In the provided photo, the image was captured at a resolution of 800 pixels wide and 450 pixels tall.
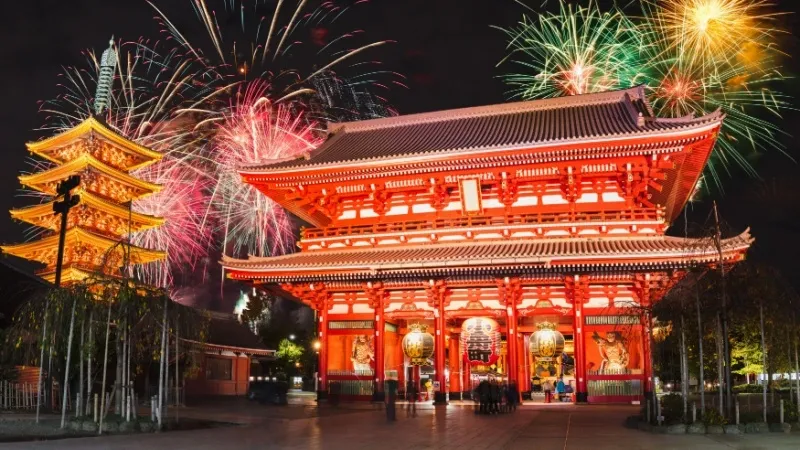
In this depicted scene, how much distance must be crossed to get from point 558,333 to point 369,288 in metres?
7.31

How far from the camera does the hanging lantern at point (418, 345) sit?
26.3m

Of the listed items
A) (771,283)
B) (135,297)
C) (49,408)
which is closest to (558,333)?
(771,283)

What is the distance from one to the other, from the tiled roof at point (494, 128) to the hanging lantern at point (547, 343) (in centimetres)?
689

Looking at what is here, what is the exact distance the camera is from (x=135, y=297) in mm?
16281

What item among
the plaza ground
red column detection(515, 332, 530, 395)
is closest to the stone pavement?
the plaza ground

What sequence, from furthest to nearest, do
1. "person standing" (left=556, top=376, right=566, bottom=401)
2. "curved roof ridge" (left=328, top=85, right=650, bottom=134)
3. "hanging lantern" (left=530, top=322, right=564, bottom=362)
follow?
1. "curved roof ridge" (left=328, top=85, right=650, bottom=134)
2. "person standing" (left=556, top=376, right=566, bottom=401)
3. "hanging lantern" (left=530, top=322, right=564, bottom=362)

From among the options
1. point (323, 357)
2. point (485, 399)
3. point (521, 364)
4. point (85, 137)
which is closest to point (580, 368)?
point (521, 364)

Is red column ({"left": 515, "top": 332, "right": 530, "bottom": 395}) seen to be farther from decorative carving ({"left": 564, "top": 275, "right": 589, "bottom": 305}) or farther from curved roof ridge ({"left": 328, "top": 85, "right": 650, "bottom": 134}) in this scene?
curved roof ridge ({"left": 328, "top": 85, "right": 650, "bottom": 134})

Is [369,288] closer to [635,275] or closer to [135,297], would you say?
[635,275]

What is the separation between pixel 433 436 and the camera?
50.0 feet

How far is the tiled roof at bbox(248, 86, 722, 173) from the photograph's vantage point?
83.9 ft

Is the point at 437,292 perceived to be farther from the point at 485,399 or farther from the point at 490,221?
the point at 485,399

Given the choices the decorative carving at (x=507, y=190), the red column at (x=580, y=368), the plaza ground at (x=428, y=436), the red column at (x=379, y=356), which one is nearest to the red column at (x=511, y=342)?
the red column at (x=580, y=368)

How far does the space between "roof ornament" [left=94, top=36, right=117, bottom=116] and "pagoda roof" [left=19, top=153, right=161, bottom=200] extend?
19.9 feet
